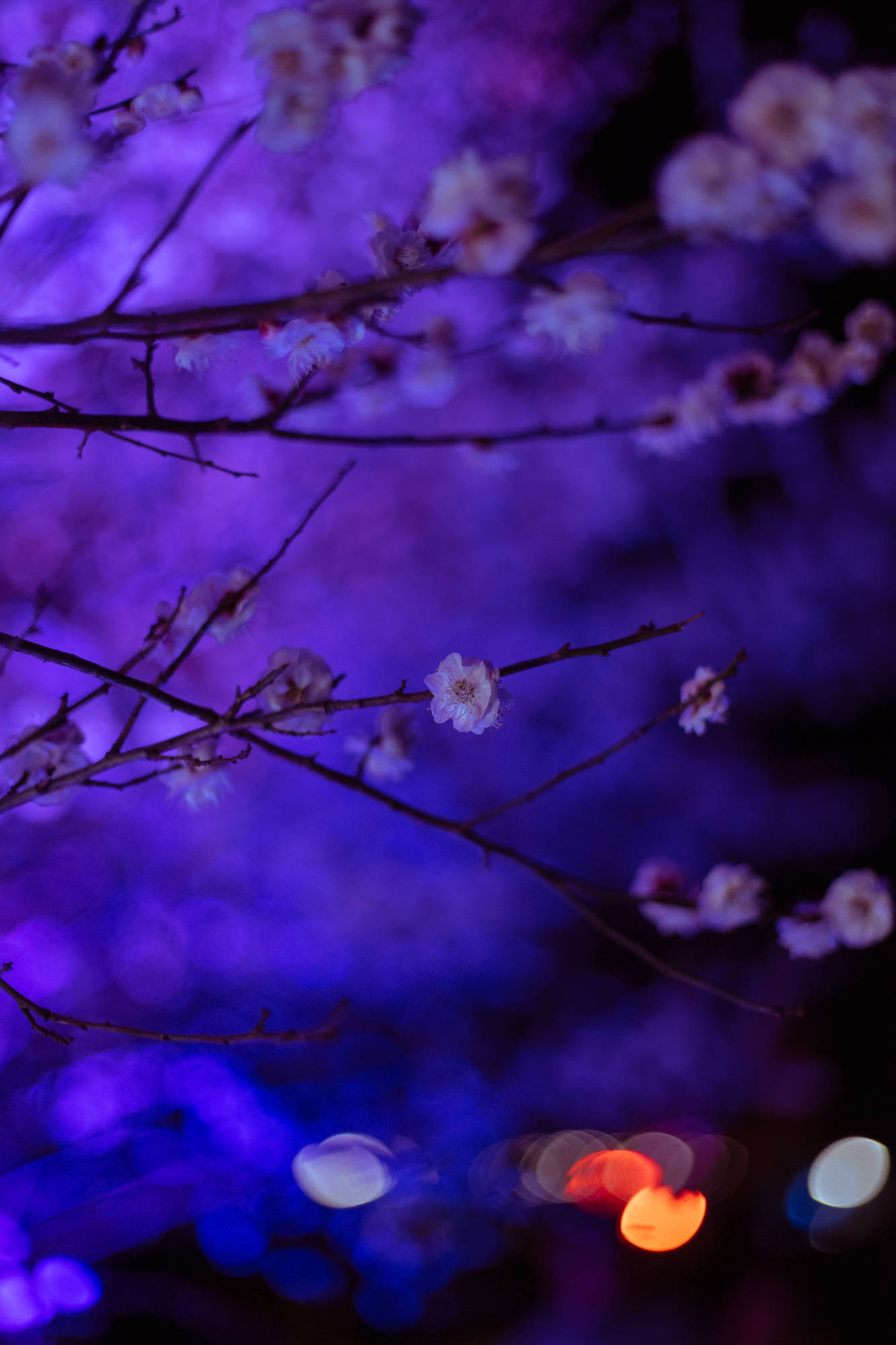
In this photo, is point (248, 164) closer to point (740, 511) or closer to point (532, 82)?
point (532, 82)

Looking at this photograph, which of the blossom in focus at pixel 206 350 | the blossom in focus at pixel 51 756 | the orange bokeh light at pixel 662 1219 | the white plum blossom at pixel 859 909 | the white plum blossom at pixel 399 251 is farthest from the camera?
the orange bokeh light at pixel 662 1219

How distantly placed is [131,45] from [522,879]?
19.1ft

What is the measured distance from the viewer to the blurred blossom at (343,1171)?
21.4 feet

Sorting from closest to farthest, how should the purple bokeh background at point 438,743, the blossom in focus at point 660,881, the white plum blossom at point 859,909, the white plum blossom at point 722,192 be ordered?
the white plum blossom at point 722,192
the white plum blossom at point 859,909
the blossom in focus at point 660,881
the purple bokeh background at point 438,743

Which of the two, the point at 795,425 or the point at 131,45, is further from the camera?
the point at 795,425

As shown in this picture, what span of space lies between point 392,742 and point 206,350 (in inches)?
41.5

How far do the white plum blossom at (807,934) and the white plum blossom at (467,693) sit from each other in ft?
5.17

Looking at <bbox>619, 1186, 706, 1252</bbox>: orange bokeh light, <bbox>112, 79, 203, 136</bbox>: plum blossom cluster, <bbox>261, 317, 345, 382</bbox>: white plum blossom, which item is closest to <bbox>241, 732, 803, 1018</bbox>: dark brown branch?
<bbox>261, 317, 345, 382</bbox>: white plum blossom

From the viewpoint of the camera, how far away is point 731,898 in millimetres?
2455

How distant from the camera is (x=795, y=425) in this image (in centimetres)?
497

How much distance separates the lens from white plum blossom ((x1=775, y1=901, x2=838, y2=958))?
94.2 inches

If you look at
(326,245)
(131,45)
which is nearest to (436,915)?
(326,245)

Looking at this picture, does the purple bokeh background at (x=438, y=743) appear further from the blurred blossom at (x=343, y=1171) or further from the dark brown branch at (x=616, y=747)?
the dark brown branch at (x=616, y=747)

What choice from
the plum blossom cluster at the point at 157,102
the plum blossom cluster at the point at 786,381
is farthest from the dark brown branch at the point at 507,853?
the plum blossom cluster at the point at 786,381
